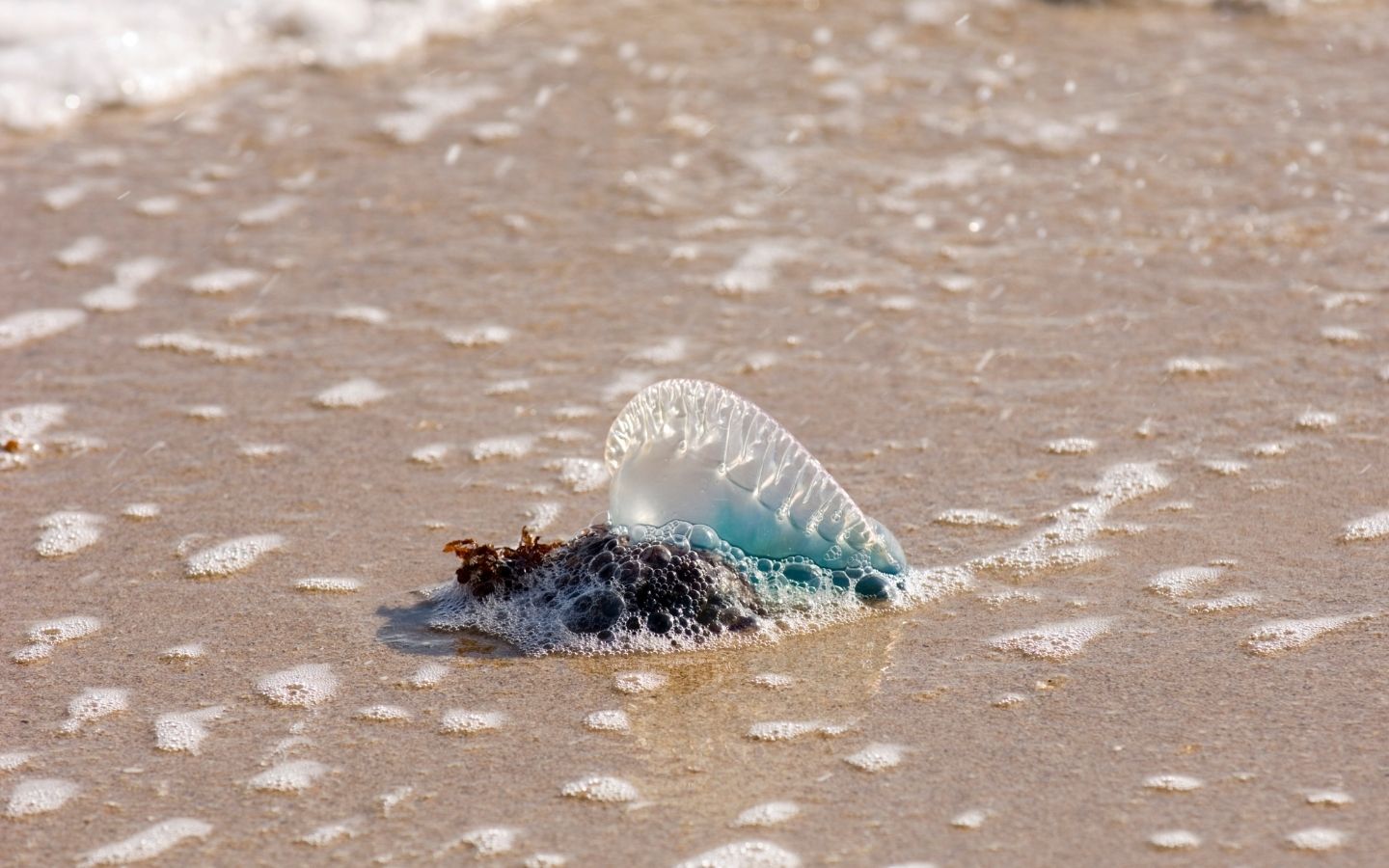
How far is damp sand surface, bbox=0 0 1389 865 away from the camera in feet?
7.67

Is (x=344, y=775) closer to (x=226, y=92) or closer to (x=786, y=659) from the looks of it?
(x=786, y=659)

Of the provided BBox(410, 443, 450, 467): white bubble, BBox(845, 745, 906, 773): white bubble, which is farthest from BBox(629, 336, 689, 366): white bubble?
BBox(845, 745, 906, 773): white bubble

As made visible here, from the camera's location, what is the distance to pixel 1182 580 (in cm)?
289

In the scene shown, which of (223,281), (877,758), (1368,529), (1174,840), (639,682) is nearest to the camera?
(1174,840)

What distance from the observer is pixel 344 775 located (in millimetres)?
2377

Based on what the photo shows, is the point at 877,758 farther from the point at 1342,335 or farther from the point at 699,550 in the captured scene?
the point at 1342,335

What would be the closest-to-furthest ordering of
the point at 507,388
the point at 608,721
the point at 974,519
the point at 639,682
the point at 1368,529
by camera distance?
the point at 608,721, the point at 639,682, the point at 1368,529, the point at 974,519, the point at 507,388

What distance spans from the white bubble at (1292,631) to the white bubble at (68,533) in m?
2.14

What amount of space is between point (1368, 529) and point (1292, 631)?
1.45 feet

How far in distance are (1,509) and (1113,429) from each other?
230 centimetres

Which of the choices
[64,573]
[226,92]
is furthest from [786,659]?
[226,92]

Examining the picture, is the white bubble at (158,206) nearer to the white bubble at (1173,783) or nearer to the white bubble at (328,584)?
the white bubble at (328,584)

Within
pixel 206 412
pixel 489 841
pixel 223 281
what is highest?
pixel 223 281

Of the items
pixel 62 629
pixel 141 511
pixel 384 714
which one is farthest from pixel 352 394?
pixel 384 714
